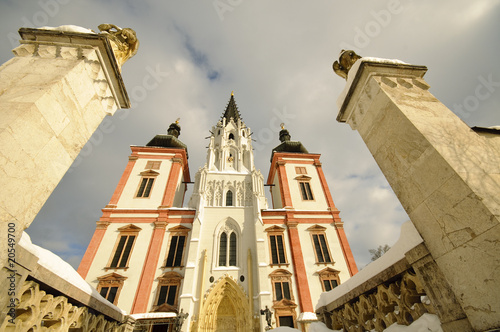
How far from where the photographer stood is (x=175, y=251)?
16.7 metres

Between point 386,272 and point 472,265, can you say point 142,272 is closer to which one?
point 386,272

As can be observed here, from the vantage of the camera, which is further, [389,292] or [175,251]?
[175,251]

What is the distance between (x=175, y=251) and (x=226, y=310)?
5.60 metres

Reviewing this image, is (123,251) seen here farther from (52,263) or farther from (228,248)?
(52,263)

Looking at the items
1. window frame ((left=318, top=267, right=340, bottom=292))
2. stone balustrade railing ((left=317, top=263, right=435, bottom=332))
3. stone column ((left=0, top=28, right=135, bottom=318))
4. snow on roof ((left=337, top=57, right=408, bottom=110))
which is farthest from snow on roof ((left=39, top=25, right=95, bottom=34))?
window frame ((left=318, top=267, right=340, bottom=292))

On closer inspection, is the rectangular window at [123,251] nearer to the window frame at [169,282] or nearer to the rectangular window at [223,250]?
the window frame at [169,282]

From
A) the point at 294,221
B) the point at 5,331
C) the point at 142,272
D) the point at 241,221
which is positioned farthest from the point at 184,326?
the point at 5,331

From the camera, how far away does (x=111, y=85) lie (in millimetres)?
3449

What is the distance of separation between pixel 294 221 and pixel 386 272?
1670cm

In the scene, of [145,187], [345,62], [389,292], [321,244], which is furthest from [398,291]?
[145,187]

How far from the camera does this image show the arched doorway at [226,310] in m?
13.8

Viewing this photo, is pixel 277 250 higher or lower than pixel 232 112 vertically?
lower

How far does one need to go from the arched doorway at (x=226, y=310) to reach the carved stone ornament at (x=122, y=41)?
49.2 ft

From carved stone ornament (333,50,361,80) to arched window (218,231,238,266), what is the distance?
51.1ft
